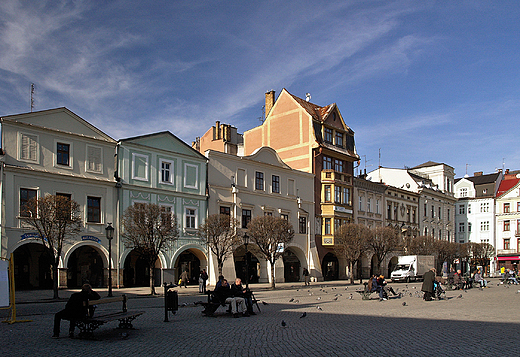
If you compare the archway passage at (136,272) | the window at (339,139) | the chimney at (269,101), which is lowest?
the archway passage at (136,272)

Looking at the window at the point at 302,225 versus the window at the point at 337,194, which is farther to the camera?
the window at the point at 337,194

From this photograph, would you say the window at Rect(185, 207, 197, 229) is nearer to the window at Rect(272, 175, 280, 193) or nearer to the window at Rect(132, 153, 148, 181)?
the window at Rect(132, 153, 148, 181)

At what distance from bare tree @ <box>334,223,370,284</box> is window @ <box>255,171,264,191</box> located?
8553 mm

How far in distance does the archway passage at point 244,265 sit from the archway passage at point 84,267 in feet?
41.7

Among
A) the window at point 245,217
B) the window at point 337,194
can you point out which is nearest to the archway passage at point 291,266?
the window at point 245,217

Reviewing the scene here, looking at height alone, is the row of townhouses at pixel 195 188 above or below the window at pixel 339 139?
below

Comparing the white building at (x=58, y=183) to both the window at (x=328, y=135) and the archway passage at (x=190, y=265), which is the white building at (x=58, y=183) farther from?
the window at (x=328, y=135)

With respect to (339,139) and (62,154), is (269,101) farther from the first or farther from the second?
(62,154)

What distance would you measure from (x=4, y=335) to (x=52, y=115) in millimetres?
A: 22131

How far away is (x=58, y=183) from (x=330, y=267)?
30.6 metres

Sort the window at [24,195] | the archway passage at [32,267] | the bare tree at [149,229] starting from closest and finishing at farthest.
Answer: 1. the bare tree at [149,229]
2. the window at [24,195]
3. the archway passage at [32,267]

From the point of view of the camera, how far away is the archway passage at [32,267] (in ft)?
108

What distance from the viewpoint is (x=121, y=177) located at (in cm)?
3475

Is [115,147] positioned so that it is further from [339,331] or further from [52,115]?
[339,331]
